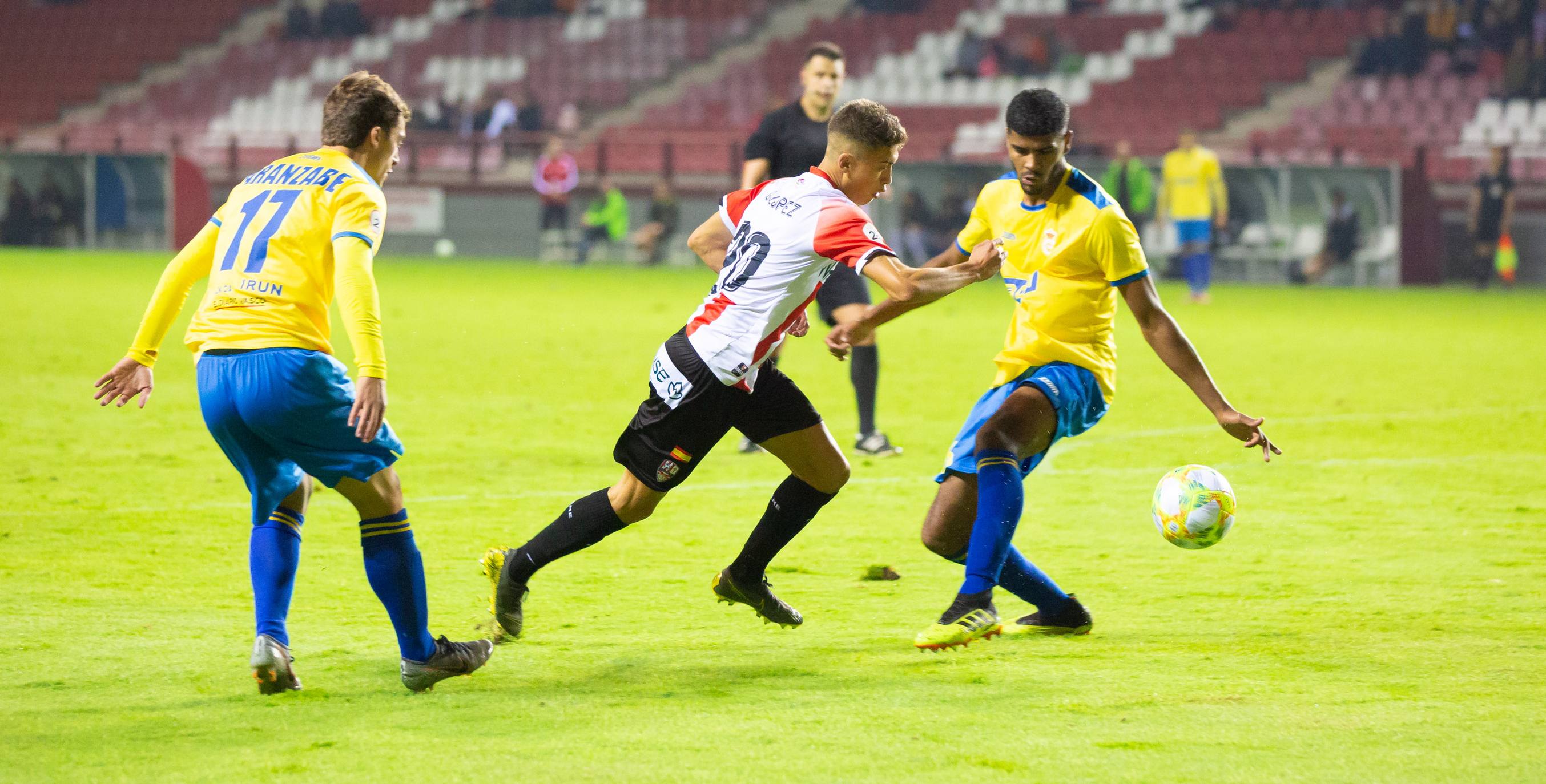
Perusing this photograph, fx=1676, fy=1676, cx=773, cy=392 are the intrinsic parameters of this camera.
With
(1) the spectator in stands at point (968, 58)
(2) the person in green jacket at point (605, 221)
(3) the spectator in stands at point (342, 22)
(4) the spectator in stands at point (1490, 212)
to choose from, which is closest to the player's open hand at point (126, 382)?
(4) the spectator in stands at point (1490, 212)

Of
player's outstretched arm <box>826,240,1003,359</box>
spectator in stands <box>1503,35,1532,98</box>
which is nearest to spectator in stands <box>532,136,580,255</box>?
spectator in stands <box>1503,35,1532,98</box>

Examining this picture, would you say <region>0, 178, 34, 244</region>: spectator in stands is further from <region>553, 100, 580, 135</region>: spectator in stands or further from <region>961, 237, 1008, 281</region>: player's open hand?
<region>961, 237, 1008, 281</region>: player's open hand

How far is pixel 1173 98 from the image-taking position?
30453 mm

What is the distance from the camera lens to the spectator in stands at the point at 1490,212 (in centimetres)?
2281

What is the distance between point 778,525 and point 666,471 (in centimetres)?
54

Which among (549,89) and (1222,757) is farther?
(549,89)

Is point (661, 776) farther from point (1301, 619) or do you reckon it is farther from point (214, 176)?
point (214, 176)

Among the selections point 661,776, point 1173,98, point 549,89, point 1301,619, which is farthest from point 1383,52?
point 661,776

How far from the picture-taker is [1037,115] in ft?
16.5

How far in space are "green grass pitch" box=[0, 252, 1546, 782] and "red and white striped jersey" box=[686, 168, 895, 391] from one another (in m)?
0.94

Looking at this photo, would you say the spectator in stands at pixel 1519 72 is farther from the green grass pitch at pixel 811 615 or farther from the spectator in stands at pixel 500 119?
the spectator in stands at pixel 500 119

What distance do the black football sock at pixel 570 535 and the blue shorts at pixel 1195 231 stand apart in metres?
16.8

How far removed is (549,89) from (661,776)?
3359 centimetres

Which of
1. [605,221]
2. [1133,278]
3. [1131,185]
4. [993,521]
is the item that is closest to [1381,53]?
[1131,185]
